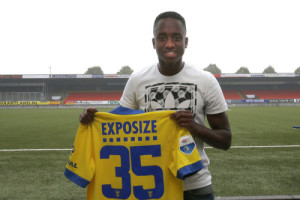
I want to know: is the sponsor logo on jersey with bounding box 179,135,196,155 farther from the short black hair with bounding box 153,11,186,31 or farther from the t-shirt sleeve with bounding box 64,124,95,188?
the short black hair with bounding box 153,11,186,31

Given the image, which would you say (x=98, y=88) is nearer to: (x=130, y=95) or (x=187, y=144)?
(x=130, y=95)

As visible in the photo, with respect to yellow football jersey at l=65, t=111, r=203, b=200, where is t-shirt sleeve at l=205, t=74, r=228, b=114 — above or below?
above

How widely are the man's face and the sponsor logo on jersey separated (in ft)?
1.70

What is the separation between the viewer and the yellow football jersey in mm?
1665

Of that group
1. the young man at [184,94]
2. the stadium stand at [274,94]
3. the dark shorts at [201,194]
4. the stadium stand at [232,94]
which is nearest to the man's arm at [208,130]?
the young man at [184,94]

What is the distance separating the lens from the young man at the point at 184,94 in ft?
5.24

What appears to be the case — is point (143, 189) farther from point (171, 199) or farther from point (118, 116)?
point (118, 116)

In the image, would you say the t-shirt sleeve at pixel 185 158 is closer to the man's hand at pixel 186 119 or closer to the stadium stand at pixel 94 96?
the man's hand at pixel 186 119

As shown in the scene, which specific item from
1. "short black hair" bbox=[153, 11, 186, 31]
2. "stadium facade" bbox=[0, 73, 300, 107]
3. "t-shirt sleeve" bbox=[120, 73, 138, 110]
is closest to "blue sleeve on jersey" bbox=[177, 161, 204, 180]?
"t-shirt sleeve" bbox=[120, 73, 138, 110]

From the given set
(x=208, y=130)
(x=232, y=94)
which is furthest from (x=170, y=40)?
(x=232, y=94)

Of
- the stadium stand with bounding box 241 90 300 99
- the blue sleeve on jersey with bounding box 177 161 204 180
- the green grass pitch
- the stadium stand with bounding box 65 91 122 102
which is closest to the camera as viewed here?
the blue sleeve on jersey with bounding box 177 161 204 180

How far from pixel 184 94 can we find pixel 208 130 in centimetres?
29

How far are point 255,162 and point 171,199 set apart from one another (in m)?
4.23

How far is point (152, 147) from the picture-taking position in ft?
5.57
